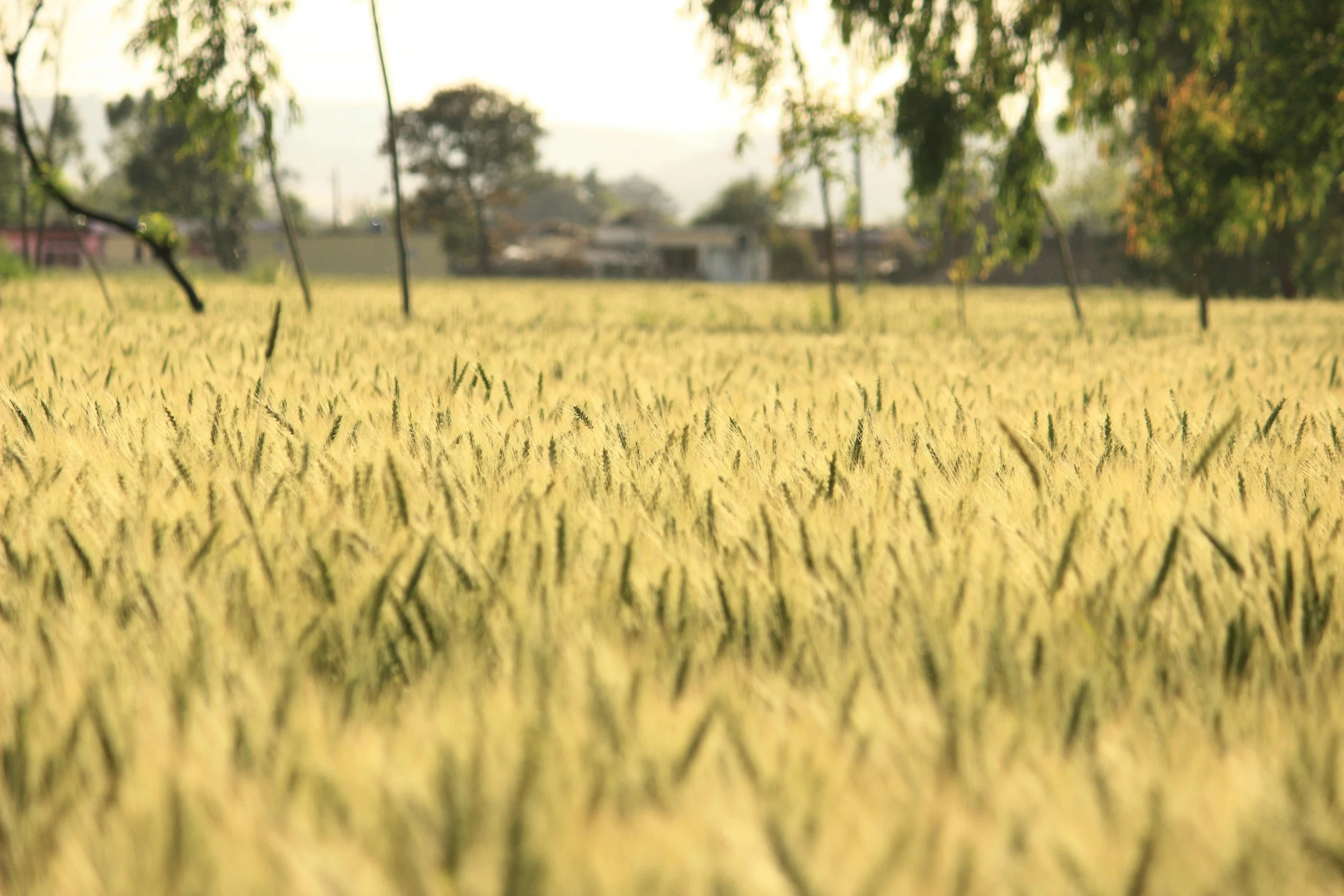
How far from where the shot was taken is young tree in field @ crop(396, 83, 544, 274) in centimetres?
6378

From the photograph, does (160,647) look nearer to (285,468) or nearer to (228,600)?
(228,600)

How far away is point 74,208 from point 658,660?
1057cm

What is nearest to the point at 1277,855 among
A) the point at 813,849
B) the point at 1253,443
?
the point at 813,849

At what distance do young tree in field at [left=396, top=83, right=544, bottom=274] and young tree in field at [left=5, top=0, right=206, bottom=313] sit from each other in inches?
2126

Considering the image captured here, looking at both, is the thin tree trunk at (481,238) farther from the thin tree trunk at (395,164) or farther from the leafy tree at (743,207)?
the thin tree trunk at (395,164)

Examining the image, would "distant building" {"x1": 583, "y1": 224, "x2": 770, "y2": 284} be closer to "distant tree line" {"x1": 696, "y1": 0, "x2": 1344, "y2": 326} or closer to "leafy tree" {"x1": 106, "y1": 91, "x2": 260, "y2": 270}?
"leafy tree" {"x1": 106, "y1": 91, "x2": 260, "y2": 270}

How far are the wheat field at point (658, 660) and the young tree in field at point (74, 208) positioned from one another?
823 cm

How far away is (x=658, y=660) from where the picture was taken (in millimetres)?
1163

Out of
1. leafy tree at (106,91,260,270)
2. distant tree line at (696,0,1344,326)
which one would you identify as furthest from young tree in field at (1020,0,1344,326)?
leafy tree at (106,91,260,270)

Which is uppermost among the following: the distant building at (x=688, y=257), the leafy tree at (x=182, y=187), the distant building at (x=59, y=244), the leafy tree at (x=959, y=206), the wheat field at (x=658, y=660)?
the leafy tree at (x=182, y=187)

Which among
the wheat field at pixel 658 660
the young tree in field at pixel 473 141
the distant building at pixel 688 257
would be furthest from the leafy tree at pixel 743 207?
the wheat field at pixel 658 660

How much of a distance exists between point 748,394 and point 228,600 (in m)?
3.03

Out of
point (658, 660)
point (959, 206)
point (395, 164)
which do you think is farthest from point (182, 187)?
point (658, 660)

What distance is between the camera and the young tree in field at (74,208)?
9.89 meters
